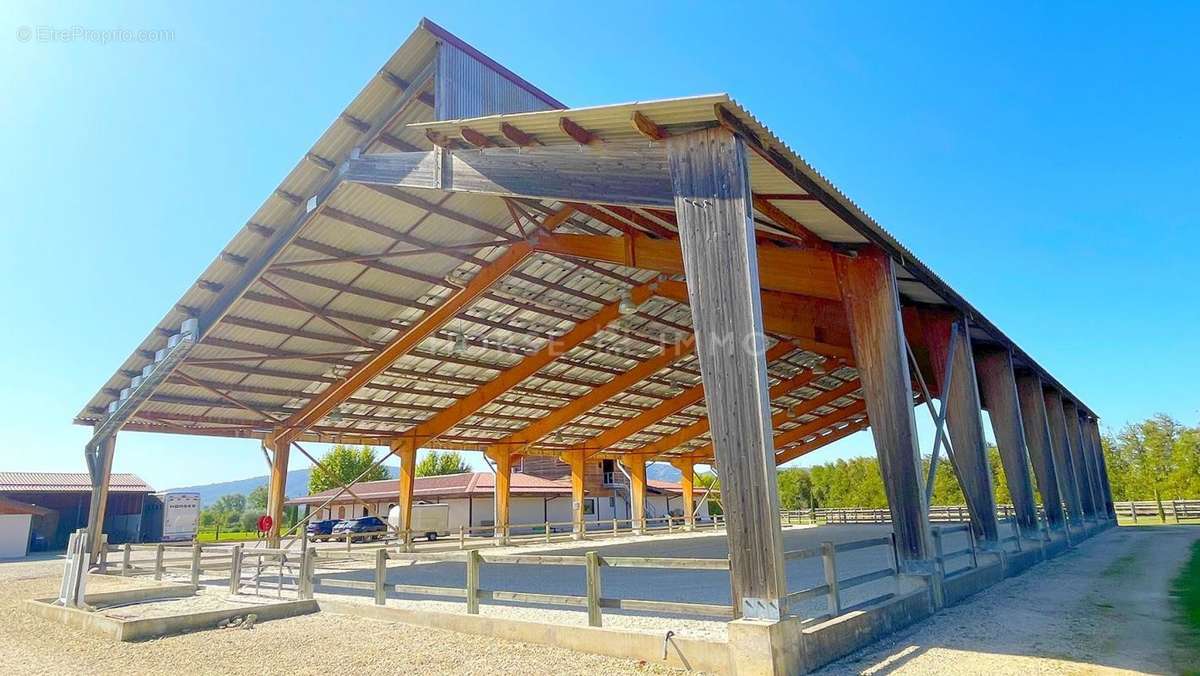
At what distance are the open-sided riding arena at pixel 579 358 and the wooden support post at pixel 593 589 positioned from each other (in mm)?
37

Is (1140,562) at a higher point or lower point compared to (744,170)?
lower

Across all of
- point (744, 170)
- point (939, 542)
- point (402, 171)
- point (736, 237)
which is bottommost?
point (939, 542)

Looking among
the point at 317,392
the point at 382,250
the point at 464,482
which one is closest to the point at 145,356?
the point at 317,392

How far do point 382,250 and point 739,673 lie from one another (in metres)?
12.5

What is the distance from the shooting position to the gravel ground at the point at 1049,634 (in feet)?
18.6

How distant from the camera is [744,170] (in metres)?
6.76

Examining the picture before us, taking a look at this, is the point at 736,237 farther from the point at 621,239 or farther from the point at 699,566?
the point at 621,239

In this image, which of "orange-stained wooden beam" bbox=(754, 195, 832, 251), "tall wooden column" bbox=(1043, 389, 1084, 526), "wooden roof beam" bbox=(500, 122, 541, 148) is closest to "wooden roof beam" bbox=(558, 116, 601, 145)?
"wooden roof beam" bbox=(500, 122, 541, 148)

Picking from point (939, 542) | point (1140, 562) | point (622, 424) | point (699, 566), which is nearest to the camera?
point (699, 566)

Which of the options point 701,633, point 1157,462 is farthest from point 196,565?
point 1157,462

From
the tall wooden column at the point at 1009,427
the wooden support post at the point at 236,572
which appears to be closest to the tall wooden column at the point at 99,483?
the wooden support post at the point at 236,572

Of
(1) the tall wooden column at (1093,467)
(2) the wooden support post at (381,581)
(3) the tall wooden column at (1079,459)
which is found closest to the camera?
(2) the wooden support post at (381,581)

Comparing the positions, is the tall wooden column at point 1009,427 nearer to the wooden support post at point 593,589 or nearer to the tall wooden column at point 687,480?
the wooden support post at point 593,589

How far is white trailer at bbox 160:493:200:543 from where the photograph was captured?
121 ft
